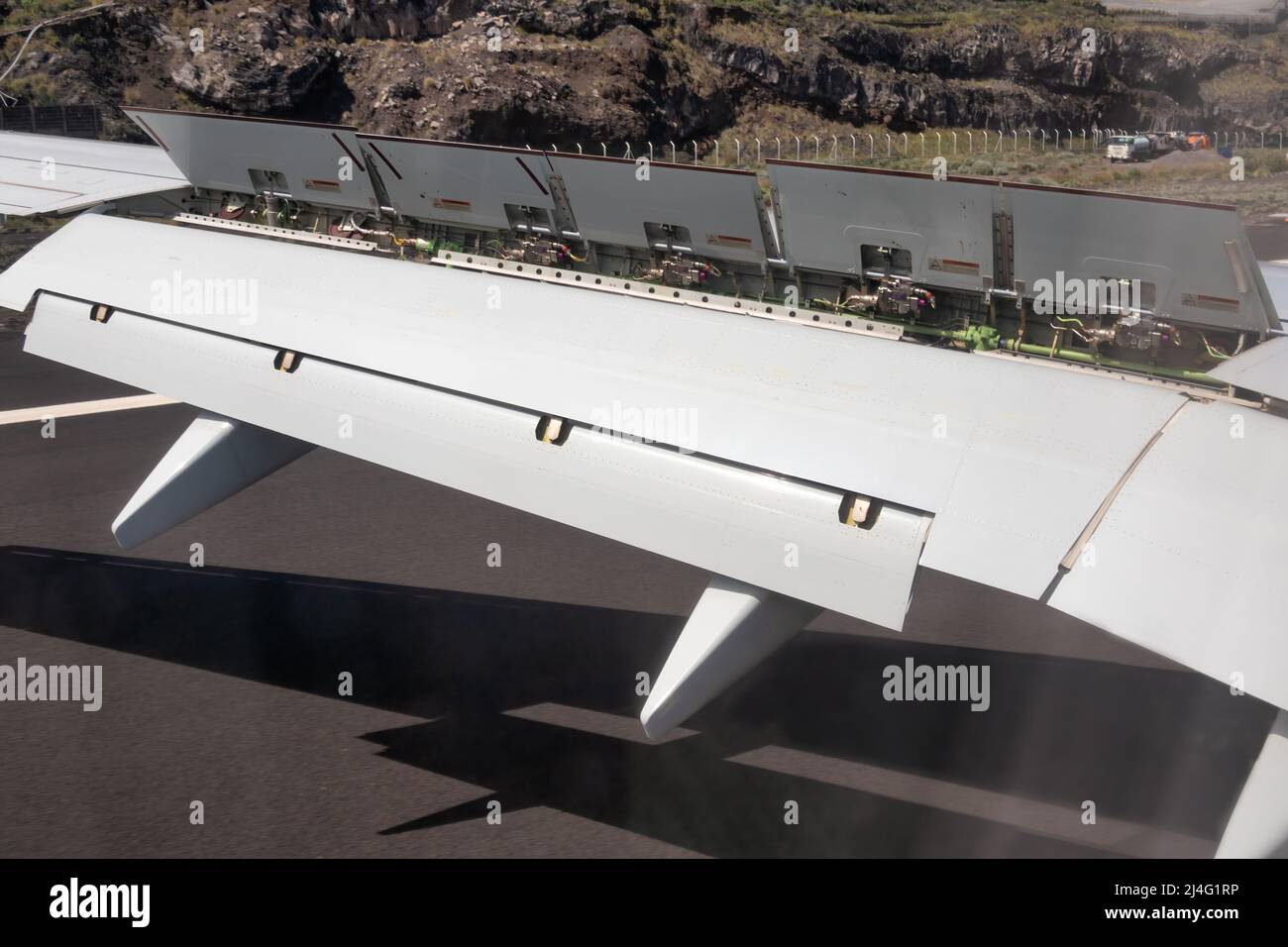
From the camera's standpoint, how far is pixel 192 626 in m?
7.87

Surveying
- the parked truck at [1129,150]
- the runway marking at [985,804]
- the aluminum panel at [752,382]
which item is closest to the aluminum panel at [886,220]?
the aluminum panel at [752,382]

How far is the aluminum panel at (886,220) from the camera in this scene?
17.5 feet

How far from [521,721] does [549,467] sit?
2.86 m

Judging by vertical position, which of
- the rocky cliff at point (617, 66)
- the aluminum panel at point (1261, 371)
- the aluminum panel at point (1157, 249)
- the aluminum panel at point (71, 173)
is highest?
the rocky cliff at point (617, 66)

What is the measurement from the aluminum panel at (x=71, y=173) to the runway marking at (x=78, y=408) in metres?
4.45

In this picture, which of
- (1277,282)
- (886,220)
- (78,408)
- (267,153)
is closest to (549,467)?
(886,220)

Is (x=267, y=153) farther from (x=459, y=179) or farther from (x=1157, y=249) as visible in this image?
(x=1157, y=249)

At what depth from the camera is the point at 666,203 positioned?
656 cm

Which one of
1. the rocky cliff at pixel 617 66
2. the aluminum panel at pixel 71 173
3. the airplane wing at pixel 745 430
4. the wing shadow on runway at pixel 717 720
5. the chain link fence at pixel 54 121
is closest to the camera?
the airplane wing at pixel 745 430

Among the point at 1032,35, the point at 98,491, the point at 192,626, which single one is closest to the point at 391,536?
the point at 192,626

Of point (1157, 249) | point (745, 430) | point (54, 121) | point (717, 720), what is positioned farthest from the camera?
point (54, 121)

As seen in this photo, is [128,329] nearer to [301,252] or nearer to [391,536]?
[301,252]

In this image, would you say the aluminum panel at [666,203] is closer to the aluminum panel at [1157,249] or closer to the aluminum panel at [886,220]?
the aluminum panel at [886,220]

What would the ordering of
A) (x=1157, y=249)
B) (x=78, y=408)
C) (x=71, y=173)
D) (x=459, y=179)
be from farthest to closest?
(x=78, y=408), (x=71, y=173), (x=459, y=179), (x=1157, y=249)
